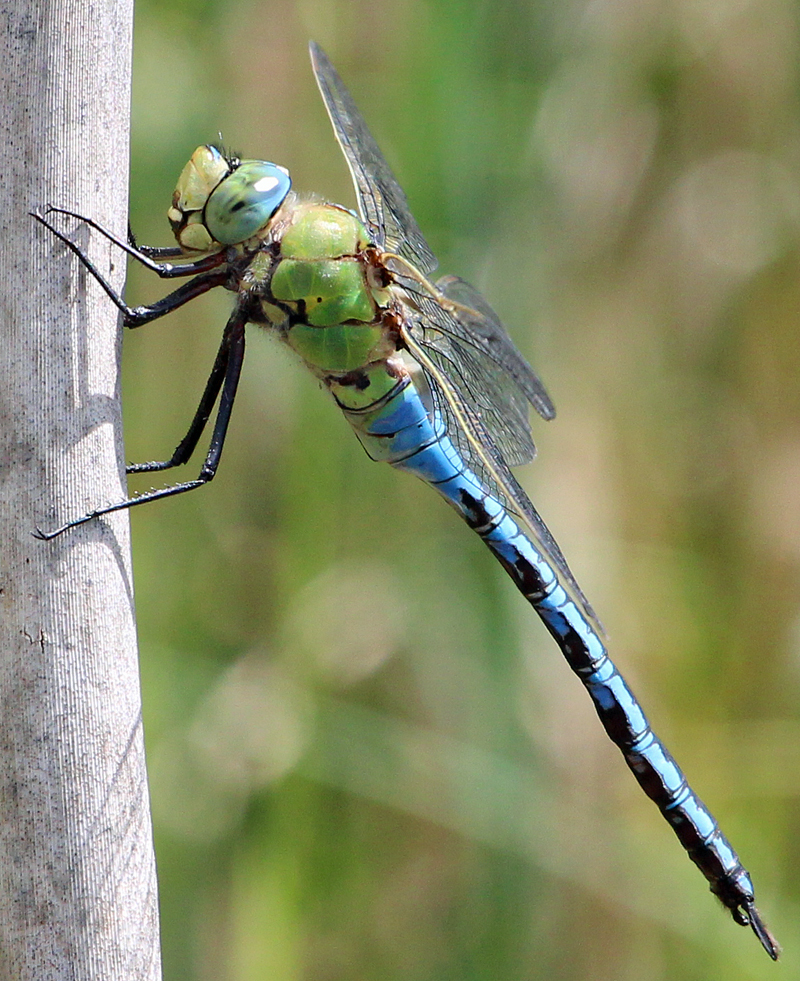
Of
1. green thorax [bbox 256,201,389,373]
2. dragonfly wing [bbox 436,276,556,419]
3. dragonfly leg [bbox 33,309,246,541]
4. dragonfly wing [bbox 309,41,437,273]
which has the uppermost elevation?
dragonfly wing [bbox 309,41,437,273]

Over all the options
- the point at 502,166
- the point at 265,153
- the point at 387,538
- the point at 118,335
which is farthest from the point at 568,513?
the point at 118,335

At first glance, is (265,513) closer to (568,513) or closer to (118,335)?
(568,513)

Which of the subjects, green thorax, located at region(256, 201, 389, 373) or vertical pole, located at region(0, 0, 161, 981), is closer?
vertical pole, located at region(0, 0, 161, 981)

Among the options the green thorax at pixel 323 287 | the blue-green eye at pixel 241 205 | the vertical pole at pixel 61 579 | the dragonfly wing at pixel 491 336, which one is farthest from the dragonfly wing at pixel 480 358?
the vertical pole at pixel 61 579

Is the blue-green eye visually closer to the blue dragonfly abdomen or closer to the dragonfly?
the dragonfly

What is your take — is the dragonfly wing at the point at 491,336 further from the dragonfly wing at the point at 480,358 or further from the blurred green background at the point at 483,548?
the blurred green background at the point at 483,548

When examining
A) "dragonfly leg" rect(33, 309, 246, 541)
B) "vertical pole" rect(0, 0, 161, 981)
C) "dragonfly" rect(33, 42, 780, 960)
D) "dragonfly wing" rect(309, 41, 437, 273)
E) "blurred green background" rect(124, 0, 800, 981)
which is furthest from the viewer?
"blurred green background" rect(124, 0, 800, 981)

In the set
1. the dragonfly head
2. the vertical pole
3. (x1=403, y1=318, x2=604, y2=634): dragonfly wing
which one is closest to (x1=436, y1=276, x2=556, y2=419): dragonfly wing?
(x1=403, y1=318, x2=604, y2=634): dragonfly wing
